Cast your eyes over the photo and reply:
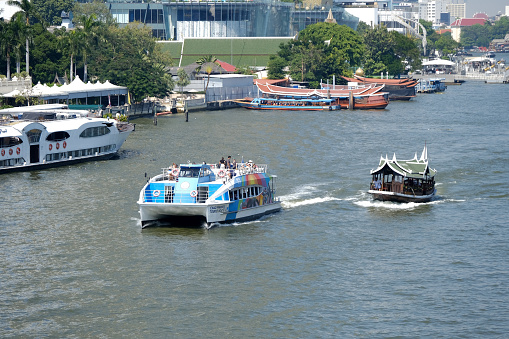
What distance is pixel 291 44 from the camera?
184 metres

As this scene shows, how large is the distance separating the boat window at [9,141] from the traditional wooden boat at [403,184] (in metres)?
34.4

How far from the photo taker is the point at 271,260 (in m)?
50.7

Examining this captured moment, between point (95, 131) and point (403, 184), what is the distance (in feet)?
115

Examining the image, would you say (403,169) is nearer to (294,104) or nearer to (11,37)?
(11,37)

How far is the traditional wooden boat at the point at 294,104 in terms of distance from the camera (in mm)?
149500

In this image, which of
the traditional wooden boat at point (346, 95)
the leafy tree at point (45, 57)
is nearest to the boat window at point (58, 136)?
the leafy tree at point (45, 57)

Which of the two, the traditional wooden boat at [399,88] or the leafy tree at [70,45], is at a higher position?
the leafy tree at [70,45]

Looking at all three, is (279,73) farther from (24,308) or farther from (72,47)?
(24,308)

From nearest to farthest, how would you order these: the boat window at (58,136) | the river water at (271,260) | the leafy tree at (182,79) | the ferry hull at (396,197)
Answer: the river water at (271,260), the ferry hull at (396,197), the boat window at (58,136), the leafy tree at (182,79)

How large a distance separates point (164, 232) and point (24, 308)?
14980 millimetres

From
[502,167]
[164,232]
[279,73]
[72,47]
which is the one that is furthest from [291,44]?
[164,232]

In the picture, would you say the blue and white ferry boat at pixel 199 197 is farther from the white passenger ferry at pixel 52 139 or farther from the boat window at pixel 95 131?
the boat window at pixel 95 131

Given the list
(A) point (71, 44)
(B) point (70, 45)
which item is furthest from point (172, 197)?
(B) point (70, 45)

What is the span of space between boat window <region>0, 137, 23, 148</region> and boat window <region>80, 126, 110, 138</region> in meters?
7.49
